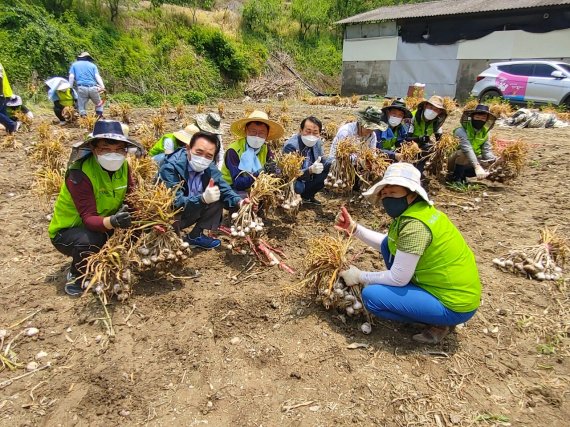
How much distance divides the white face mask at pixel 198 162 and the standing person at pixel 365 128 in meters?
1.65

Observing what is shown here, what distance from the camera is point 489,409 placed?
2.01m

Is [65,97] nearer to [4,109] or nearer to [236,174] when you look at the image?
[4,109]

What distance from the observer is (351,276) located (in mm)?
2477

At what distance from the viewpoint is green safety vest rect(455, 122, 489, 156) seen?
197 inches

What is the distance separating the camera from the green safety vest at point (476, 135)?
16.5ft

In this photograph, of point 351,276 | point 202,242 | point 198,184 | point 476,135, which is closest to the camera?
point 351,276

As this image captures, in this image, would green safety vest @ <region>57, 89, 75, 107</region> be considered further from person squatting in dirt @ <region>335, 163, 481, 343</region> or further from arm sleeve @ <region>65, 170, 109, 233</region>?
person squatting in dirt @ <region>335, 163, 481, 343</region>

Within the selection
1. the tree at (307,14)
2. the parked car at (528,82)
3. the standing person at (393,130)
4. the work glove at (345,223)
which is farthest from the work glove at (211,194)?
the tree at (307,14)

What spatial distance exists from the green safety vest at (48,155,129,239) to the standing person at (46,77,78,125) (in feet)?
19.5

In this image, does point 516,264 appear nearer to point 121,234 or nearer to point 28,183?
point 121,234

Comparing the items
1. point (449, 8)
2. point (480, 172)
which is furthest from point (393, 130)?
point (449, 8)

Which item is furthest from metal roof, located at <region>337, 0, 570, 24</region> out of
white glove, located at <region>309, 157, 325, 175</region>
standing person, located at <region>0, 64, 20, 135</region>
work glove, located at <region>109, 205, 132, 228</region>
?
work glove, located at <region>109, 205, 132, 228</region>

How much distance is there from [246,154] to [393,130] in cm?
217

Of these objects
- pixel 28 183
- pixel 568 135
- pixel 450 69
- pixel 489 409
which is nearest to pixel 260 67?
pixel 450 69
